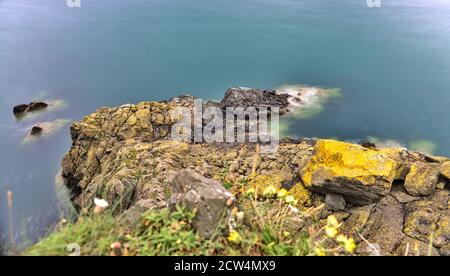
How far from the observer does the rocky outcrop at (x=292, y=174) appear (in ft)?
37.0

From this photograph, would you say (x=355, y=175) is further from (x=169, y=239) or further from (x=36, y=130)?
(x=36, y=130)

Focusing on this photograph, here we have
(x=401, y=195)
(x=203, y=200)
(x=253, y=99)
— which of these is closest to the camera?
(x=203, y=200)

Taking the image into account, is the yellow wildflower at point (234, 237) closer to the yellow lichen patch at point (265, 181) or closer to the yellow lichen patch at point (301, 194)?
the yellow lichen patch at point (301, 194)

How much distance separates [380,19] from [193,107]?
103 feet

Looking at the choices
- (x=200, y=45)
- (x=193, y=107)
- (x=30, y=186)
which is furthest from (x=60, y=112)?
(x=200, y=45)

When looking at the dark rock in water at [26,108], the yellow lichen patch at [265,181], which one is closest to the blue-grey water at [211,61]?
the dark rock in water at [26,108]

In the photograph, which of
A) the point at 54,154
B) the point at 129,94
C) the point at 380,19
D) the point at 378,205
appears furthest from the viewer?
the point at 380,19

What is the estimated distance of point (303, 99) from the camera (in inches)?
1107

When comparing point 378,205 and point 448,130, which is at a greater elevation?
point 378,205

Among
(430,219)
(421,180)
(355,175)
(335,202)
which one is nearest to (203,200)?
(355,175)

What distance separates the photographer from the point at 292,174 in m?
14.5

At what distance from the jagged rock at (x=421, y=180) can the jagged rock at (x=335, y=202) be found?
6.83 feet

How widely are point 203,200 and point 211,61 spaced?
32.6 metres
